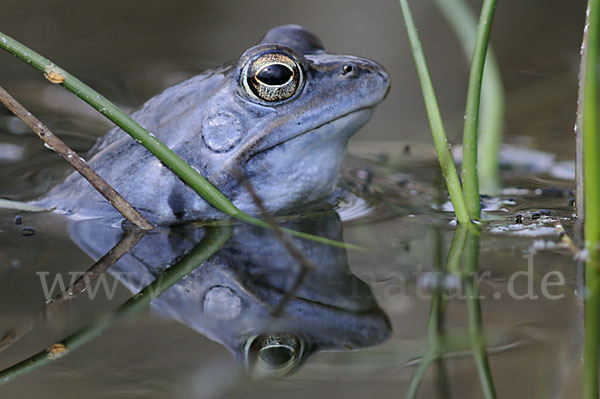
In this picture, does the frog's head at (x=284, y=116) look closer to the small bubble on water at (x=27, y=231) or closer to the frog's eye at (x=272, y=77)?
the frog's eye at (x=272, y=77)

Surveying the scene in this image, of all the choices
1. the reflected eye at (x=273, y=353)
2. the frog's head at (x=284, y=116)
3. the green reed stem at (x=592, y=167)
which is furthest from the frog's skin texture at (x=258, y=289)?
the green reed stem at (x=592, y=167)

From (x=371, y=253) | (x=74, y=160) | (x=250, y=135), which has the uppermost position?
(x=250, y=135)

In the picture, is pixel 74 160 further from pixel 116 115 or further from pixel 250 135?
pixel 250 135

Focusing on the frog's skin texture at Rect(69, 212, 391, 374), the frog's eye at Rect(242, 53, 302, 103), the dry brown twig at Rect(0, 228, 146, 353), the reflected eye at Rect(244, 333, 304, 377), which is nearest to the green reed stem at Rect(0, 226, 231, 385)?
the frog's skin texture at Rect(69, 212, 391, 374)

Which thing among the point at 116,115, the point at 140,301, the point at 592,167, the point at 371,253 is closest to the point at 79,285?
the point at 140,301

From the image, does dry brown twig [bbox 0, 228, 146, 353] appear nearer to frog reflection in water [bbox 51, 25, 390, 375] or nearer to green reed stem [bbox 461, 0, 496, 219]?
frog reflection in water [bbox 51, 25, 390, 375]

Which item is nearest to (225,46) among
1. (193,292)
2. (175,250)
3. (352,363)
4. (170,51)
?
(170,51)

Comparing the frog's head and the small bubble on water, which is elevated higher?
the frog's head
